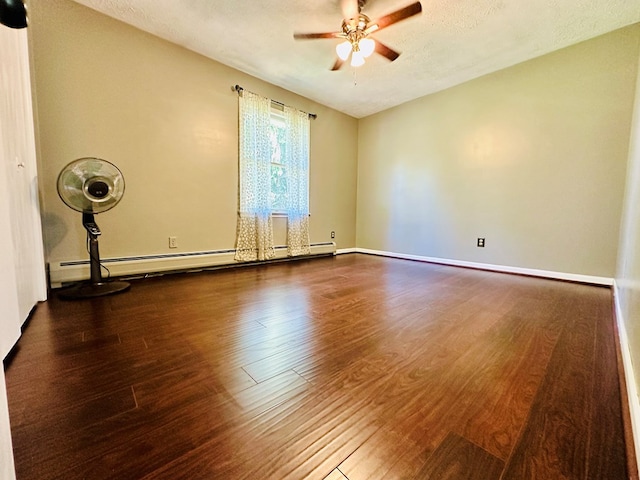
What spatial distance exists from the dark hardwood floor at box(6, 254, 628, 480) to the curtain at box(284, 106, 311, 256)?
1.95 meters

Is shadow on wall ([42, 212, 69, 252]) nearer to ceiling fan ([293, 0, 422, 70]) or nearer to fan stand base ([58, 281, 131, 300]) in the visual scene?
fan stand base ([58, 281, 131, 300])

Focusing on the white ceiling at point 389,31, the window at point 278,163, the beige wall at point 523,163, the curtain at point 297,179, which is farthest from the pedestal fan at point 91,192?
the beige wall at point 523,163

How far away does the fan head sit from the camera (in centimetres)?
183

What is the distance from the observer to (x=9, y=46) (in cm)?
142

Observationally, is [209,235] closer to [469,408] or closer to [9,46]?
[9,46]

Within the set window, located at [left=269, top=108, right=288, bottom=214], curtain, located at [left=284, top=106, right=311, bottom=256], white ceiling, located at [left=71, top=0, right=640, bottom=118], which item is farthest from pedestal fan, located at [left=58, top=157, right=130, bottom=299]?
curtain, located at [left=284, top=106, right=311, bottom=256]

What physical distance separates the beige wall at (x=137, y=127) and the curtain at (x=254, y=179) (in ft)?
0.34

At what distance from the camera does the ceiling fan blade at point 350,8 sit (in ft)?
6.09

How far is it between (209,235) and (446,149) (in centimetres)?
324

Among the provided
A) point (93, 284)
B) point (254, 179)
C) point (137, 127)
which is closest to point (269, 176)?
point (254, 179)

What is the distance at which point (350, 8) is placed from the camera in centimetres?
189

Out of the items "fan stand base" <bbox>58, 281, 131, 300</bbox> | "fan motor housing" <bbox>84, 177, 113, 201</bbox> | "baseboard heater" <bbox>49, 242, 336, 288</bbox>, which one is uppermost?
"fan motor housing" <bbox>84, 177, 113, 201</bbox>

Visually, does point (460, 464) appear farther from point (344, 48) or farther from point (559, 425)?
point (344, 48)

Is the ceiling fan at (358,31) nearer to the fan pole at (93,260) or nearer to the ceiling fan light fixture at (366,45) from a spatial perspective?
the ceiling fan light fixture at (366,45)
